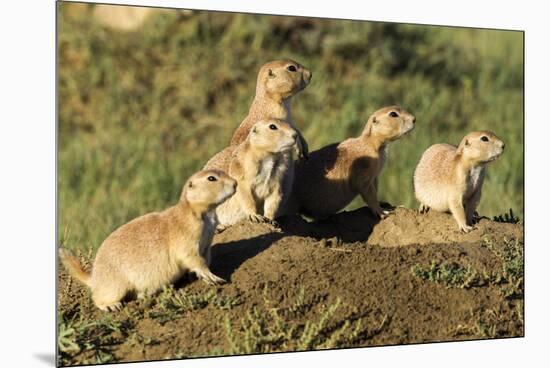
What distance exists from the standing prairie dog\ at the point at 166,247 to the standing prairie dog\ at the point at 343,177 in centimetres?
160

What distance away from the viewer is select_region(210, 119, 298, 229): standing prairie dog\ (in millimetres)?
7309

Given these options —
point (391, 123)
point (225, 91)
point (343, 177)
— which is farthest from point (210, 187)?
point (225, 91)

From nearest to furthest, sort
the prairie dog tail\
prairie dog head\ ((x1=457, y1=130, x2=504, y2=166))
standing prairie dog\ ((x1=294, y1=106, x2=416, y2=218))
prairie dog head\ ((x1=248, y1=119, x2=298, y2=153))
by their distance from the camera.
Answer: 1. the prairie dog tail\
2. prairie dog head\ ((x1=248, y1=119, x2=298, y2=153))
3. prairie dog head\ ((x1=457, y1=130, x2=504, y2=166))
4. standing prairie dog\ ((x1=294, y1=106, x2=416, y2=218))

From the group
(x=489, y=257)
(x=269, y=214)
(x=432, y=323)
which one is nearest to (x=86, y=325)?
(x=269, y=214)

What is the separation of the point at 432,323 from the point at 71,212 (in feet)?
14.0

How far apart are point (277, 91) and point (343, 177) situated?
0.90 m

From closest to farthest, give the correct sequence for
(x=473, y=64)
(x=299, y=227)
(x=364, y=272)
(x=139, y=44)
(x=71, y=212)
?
1. (x=364, y=272)
2. (x=299, y=227)
3. (x=71, y=212)
4. (x=139, y=44)
5. (x=473, y=64)

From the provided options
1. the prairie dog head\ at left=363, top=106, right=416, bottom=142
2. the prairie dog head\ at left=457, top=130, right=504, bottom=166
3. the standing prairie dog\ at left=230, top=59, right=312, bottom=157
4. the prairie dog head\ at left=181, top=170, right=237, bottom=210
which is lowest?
the prairie dog head\ at left=181, top=170, right=237, bottom=210

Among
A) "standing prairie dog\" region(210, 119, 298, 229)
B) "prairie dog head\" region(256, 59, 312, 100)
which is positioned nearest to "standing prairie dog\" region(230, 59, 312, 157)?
"prairie dog head\" region(256, 59, 312, 100)

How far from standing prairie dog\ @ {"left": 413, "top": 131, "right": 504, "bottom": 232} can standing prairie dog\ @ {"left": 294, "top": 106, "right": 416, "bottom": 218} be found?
39 cm

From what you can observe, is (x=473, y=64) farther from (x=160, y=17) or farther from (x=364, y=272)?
(x=364, y=272)

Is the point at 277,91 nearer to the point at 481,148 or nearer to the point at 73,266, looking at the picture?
the point at 481,148

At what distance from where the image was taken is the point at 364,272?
7254 mm

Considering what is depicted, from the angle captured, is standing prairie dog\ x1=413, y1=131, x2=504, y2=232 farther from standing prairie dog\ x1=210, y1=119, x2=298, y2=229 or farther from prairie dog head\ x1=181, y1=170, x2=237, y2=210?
prairie dog head\ x1=181, y1=170, x2=237, y2=210
